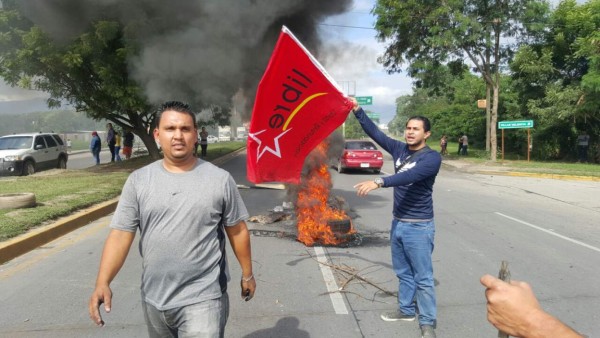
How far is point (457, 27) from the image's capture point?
1873cm

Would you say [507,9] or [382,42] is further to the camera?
[382,42]

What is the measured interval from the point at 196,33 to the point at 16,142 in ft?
30.5

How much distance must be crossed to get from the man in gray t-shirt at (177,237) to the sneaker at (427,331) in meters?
1.64

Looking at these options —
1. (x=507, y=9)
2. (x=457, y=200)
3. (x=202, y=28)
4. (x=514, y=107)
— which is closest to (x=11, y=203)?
(x=202, y=28)

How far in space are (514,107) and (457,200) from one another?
56.0 ft

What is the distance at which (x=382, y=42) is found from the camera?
21.8m

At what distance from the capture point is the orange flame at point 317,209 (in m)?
5.73

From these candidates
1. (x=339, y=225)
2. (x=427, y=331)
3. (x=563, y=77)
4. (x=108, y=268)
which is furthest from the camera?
(x=563, y=77)

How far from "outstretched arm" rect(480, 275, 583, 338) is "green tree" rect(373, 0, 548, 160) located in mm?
19053

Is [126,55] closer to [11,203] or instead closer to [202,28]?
[202,28]

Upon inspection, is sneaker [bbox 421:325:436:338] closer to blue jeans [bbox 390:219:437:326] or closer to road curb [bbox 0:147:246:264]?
blue jeans [bbox 390:219:437:326]

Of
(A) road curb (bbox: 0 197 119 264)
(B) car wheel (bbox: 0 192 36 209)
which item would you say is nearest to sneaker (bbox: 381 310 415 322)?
(A) road curb (bbox: 0 197 119 264)

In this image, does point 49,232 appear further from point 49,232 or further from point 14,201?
point 14,201

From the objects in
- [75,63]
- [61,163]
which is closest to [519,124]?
[75,63]
